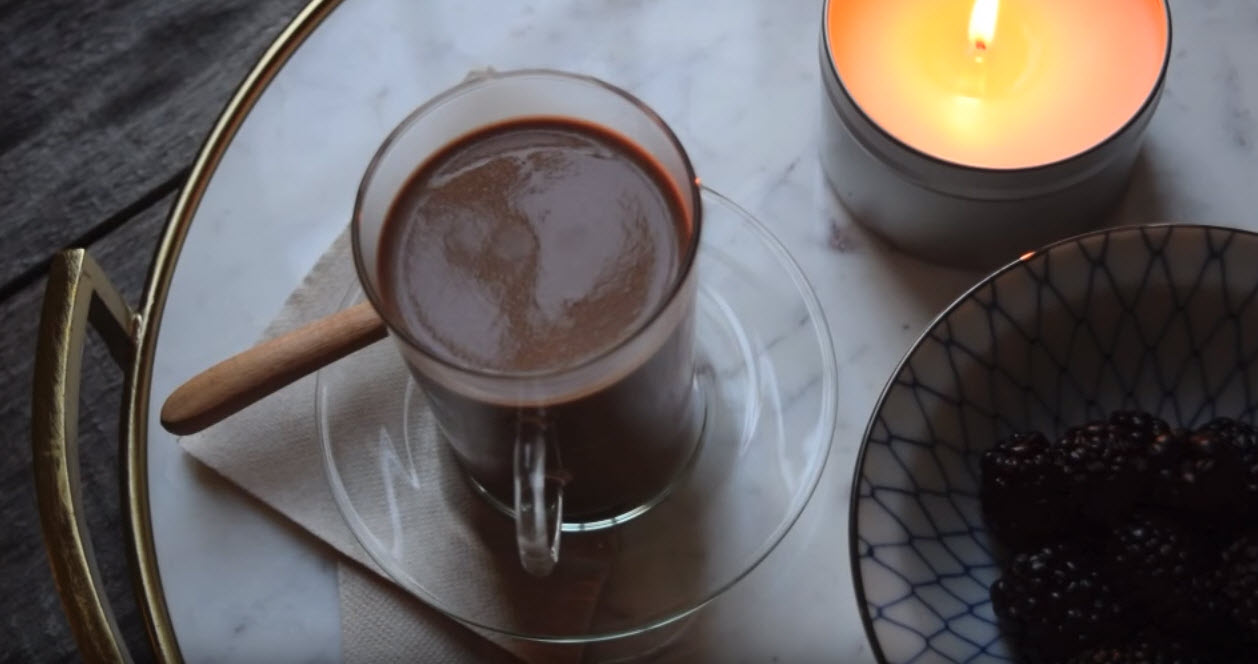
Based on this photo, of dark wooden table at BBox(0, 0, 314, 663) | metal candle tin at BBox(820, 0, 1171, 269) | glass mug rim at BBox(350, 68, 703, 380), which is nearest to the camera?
glass mug rim at BBox(350, 68, 703, 380)

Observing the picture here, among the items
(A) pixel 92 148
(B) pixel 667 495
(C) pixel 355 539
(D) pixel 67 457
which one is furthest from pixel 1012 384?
(A) pixel 92 148

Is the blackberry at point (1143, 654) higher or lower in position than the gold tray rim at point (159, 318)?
lower

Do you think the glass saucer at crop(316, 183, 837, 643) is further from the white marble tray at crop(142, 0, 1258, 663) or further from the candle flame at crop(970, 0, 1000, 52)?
the candle flame at crop(970, 0, 1000, 52)

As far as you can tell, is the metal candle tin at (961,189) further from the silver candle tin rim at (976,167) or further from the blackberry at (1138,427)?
the blackberry at (1138,427)

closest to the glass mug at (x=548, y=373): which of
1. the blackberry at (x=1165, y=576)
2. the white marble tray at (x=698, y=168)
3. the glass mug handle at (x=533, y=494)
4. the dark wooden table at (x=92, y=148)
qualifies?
the glass mug handle at (x=533, y=494)

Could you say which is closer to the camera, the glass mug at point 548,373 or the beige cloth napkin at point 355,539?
the glass mug at point 548,373

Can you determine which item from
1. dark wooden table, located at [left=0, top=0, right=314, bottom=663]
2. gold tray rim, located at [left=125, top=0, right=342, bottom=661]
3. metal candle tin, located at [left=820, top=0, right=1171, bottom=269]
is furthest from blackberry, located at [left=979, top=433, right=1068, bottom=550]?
dark wooden table, located at [left=0, top=0, right=314, bottom=663]

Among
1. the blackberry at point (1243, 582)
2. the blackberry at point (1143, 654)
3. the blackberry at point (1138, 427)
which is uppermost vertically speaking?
the blackberry at point (1138, 427)
